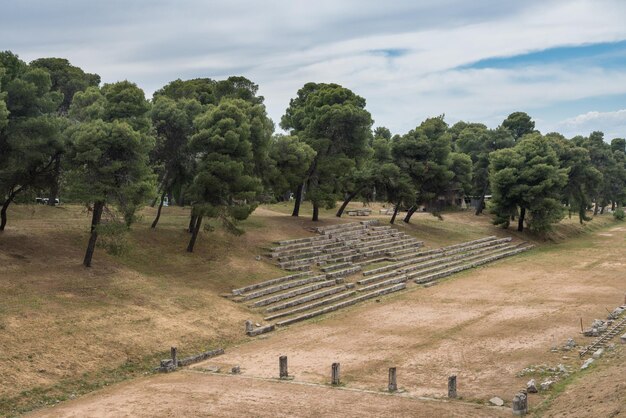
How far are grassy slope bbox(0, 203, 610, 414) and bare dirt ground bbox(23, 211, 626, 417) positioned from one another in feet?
6.45

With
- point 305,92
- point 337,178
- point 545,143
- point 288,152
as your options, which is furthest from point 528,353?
point 305,92

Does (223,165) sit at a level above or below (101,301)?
above

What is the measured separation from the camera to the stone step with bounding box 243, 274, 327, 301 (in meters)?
39.2

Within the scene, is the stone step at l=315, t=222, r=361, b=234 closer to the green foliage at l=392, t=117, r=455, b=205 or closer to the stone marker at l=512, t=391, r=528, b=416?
the green foliage at l=392, t=117, r=455, b=205

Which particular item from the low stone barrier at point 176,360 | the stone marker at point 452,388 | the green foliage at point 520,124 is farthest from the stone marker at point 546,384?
the green foliage at point 520,124

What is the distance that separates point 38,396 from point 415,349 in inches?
621

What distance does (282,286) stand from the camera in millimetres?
41469

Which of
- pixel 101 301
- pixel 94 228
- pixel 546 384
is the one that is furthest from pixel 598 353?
pixel 94 228

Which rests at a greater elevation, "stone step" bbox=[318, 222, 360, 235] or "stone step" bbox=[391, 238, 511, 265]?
"stone step" bbox=[318, 222, 360, 235]

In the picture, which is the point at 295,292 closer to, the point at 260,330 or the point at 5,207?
the point at 260,330

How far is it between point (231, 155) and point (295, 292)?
10.3 metres

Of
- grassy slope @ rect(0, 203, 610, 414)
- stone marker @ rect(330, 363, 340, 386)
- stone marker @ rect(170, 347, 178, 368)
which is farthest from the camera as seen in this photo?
stone marker @ rect(170, 347, 178, 368)

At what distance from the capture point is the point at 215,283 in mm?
39969

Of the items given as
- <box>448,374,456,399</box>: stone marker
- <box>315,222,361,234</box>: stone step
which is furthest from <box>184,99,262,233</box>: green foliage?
Result: <box>448,374,456,399</box>: stone marker
